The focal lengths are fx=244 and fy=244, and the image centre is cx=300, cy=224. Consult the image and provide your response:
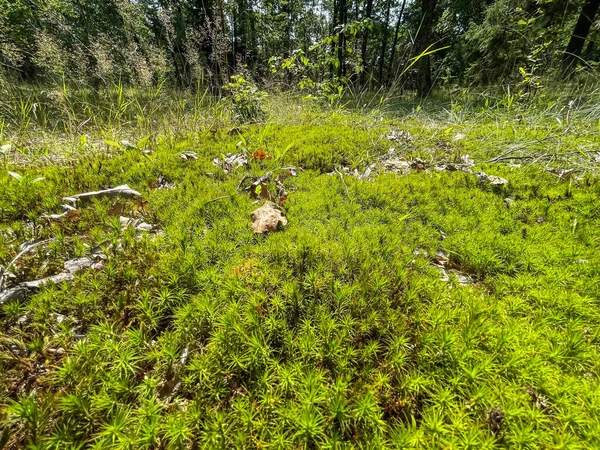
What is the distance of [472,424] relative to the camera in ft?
3.71

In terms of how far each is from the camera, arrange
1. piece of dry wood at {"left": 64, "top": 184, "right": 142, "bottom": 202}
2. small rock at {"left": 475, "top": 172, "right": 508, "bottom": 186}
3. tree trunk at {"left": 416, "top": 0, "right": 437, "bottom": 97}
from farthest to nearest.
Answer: tree trunk at {"left": 416, "top": 0, "right": 437, "bottom": 97}
small rock at {"left": 475, "top": 172, "right": 508, "bottom": 186}
piece of dry wood at {"left": 64, "top": 184, "right": 142, "bottom": 202}

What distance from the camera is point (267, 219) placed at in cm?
229

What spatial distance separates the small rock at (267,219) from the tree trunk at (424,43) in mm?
7710

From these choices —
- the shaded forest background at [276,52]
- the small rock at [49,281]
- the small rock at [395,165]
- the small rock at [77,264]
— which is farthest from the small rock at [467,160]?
the small rock at [49,281]

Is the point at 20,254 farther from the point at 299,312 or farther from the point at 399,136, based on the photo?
the point at 399,136

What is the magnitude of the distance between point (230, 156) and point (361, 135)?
250cm

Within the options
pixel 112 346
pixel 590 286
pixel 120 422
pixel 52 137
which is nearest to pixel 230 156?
pixel 112 346

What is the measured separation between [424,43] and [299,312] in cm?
1096

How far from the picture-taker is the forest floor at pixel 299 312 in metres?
1.13

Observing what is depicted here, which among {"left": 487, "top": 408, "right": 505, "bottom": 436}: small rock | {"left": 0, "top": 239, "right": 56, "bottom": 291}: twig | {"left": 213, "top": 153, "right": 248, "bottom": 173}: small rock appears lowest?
{"left": 487, "top": 408, "right": 505, "bottom": 436}: small rock

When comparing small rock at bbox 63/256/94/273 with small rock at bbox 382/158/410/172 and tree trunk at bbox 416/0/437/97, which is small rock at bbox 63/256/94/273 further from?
tree trunk at bbox 416/0/437/97

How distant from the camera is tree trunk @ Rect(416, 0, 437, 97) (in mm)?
8359

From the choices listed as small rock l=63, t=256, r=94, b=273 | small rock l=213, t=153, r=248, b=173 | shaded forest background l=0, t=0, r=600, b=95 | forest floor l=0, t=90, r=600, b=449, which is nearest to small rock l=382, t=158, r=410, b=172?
forest floor l=0, t=90, r=600, b=449

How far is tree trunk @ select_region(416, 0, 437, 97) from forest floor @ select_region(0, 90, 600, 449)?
23.6 ft
